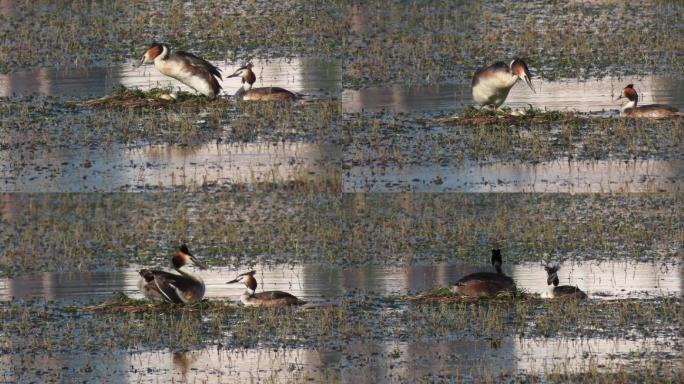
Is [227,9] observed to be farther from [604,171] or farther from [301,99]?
[604,171]

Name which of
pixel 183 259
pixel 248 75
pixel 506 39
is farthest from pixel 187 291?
pixel 506 39

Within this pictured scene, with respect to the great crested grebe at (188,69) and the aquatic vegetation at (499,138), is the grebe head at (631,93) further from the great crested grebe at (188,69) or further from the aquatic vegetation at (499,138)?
the great crested grebe at (188,69)

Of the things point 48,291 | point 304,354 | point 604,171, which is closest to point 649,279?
point 604,171

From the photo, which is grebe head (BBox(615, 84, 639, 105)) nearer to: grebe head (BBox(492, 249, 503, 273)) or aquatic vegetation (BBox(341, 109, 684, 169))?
aquatic vegetation (BBox(341, 109, 684, 169))

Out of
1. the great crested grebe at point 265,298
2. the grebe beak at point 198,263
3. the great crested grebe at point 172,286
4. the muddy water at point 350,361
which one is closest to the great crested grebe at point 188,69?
the grebe beak at point 198,263

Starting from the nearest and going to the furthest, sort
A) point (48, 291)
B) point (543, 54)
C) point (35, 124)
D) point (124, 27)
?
point (48, 291) < point (35, 124) < point (543, 54) < point (124, 27)
